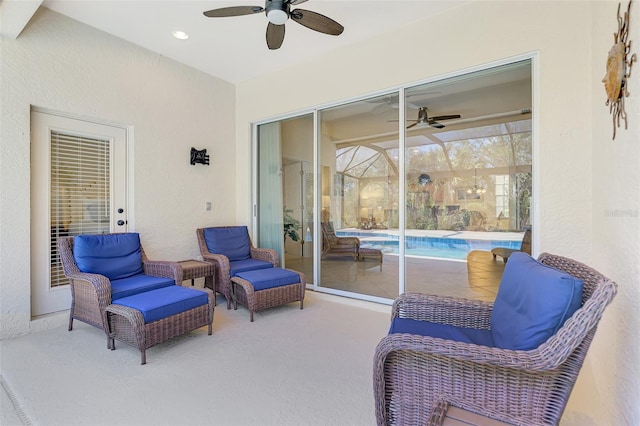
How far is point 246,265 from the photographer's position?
12.7 ft

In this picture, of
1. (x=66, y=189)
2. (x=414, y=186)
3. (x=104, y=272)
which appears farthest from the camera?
(x=414, y=186)

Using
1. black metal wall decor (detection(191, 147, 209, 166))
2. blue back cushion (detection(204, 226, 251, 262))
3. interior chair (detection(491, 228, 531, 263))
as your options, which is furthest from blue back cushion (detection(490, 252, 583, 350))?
black metal wall decor (detection(191, 147, 209, 166))

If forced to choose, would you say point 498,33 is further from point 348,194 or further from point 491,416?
point 491,416

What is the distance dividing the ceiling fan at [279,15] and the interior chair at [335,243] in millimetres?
2362

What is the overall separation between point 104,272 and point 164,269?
20.6 inches

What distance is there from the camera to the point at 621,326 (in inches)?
64.7

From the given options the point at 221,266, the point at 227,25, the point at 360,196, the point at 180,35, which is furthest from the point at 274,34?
the point at 221,266

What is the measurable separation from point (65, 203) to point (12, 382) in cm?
192

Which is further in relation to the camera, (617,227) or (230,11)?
(230,11)

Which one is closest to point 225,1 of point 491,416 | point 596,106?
point 596,106

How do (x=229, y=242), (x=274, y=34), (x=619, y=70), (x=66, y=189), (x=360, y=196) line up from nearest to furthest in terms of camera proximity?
(x=619, y=70) → (x=274, y=34) → (x=66, y=189) → (x=360, y=196) → (x=229, y=242)

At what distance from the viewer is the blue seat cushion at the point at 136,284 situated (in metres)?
2.79

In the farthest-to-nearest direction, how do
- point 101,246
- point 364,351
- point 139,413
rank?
point 101,246 < point 364,351 < point 139,413

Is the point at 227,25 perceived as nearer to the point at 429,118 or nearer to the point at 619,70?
the point at 429,118
